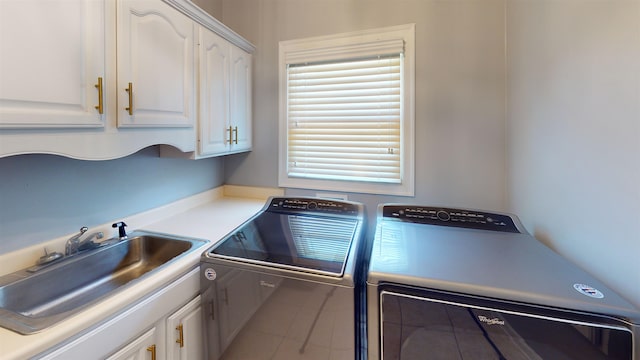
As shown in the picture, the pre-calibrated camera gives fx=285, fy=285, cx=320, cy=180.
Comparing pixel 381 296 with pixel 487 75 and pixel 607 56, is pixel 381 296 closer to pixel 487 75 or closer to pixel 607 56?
pixel 607 56

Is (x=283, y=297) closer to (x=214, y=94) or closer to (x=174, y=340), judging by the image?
(x=174, y=340)

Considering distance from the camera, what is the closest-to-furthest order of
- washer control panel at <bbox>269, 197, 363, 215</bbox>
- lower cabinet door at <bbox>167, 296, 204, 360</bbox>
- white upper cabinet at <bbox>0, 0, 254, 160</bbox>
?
1. white upper cabinet at <bbox>0, 0, 254, 160</bbox>
2. lower cabinet door at <bbox>167, 296, 204, 360</bbox>
3. washer control panel at <bbox>269, 197, 363, 215</bbox>

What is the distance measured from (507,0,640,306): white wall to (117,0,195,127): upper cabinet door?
68.6 inches

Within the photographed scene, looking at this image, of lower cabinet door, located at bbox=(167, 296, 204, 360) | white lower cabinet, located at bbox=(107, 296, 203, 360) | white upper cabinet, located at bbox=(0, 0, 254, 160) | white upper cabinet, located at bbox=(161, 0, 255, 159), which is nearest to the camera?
white upper cabinet, located at bbox=(0, 0, 254, 160)

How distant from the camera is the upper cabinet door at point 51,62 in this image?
32.7 inches

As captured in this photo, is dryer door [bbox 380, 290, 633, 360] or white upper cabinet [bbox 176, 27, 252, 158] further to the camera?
white upper cabinet [bbox 176, 27, 252, 158]

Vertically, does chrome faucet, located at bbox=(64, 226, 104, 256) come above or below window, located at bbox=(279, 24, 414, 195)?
below

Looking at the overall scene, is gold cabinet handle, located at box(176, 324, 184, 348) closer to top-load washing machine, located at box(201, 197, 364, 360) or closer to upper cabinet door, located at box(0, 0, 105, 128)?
top-load washing machine, located at box(201, 197, 364, 360)

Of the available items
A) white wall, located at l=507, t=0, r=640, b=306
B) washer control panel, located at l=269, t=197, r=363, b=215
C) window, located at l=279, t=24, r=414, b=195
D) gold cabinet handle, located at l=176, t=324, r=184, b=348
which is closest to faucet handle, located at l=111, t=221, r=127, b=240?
gold cabinet handle, located at l=176, t=324, r=184, b=348

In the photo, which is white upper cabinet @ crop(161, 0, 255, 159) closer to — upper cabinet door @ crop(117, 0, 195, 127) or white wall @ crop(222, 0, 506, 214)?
upper cabinet door @ crop(117, 0, 195, 127)

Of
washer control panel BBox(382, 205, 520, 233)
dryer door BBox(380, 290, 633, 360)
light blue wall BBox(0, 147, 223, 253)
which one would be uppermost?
light blue wall BBox(0, 147, 223, 253)

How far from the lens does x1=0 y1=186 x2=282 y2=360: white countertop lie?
75 centimetres

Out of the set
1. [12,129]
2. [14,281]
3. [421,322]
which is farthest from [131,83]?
[421,322]

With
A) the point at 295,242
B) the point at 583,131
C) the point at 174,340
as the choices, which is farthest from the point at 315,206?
the point at 583,131
